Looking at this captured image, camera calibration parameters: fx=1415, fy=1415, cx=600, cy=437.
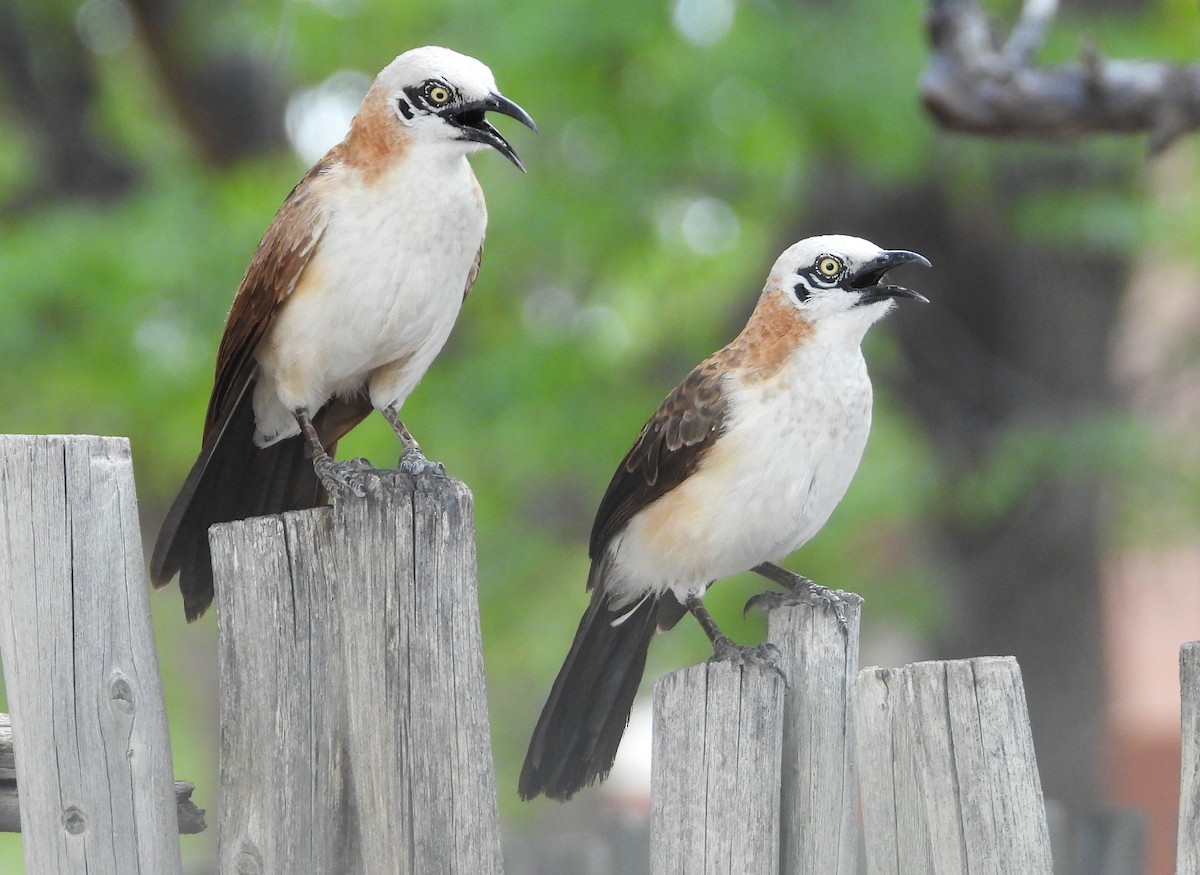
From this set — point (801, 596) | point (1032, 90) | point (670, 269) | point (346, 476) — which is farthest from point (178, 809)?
point (670, 269)

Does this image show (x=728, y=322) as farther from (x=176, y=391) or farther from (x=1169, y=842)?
(x=1169, y=842)

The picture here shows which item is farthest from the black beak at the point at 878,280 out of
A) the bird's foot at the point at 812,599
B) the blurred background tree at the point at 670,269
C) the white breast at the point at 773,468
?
the blurred background tree at the point at 670,269

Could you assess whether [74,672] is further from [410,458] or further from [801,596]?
[801,596]

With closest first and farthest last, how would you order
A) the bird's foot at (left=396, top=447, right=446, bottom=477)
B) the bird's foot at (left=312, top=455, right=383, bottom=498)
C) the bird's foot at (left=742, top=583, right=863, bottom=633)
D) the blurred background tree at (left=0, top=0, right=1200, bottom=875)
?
the bird's foot at (left=312, top=455, right=383, bottom=498)
the bird's foot at (left=742, top=583, right=863, bottom=633)
the bird's foot at (left=396, top=447, right=446, bottom=477)
the blurred background tree at (left=0, top=0, right=1200, bottom=875)

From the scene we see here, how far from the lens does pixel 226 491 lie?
3865 millimetres

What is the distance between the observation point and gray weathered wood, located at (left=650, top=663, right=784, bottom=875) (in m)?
2.83

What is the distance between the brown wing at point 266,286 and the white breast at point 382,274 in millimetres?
35

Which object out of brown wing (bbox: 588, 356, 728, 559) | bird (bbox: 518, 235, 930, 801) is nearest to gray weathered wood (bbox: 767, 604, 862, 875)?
bird (bbox: 518, 235, 930, 801)

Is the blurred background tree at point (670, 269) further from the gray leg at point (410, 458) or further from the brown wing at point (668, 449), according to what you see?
the gray leg at point (410, 458)

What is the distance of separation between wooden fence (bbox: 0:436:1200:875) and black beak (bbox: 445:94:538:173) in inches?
38.9

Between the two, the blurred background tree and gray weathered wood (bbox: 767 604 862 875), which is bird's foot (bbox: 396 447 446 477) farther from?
the blurred background tree

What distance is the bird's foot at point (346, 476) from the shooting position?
3.08 m

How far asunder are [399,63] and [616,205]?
4186 mm

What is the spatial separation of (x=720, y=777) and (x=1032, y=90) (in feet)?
11.6
